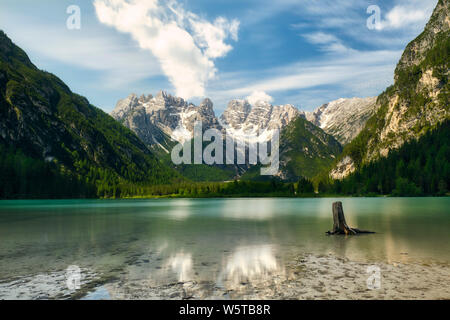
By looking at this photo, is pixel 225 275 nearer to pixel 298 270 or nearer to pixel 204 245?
pixel 298 270

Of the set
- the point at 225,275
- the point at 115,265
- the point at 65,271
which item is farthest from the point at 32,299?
the point at 225,275

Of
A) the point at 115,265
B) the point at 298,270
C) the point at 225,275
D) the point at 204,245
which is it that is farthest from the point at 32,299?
→ the point at 204,245

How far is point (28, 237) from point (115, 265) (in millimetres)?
23386

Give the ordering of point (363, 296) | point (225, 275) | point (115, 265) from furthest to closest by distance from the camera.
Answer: point (115, 265)
point (225, 275)
point (363, 296)

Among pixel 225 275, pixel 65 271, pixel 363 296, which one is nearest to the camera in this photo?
pixel 363 296

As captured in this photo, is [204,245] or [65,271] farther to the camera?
[204,245]

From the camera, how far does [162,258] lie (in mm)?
25562

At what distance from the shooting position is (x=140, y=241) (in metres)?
35.6

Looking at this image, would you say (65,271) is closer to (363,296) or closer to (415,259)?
(363,296)

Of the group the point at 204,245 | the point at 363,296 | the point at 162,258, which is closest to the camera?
the point at 363,296
